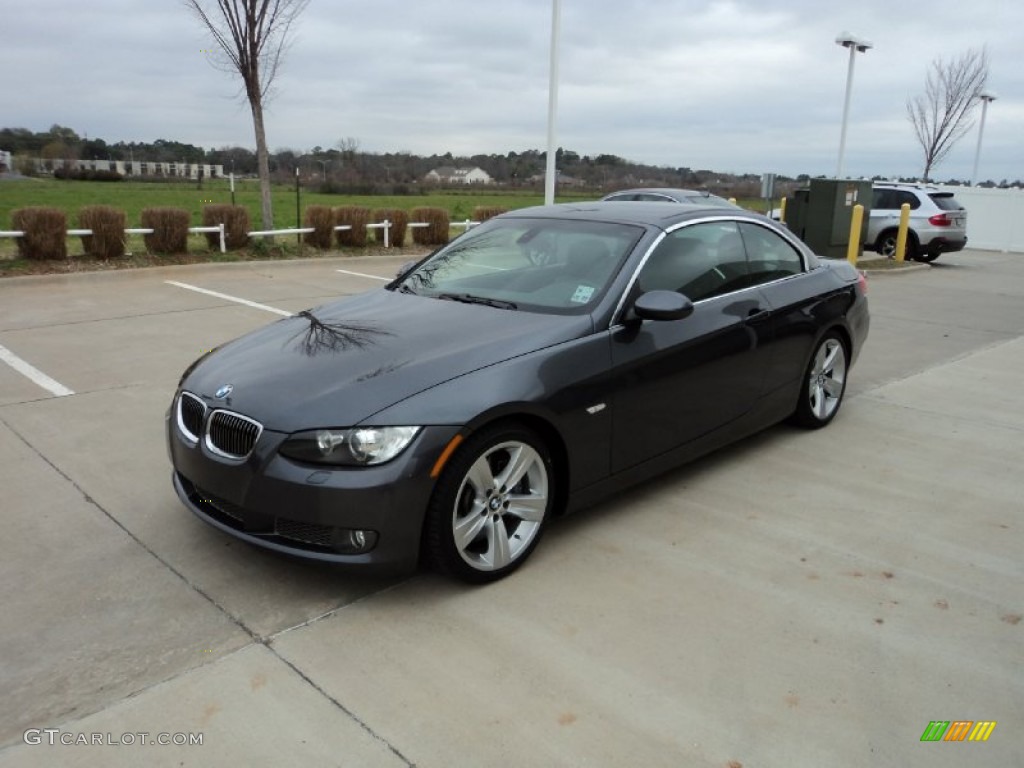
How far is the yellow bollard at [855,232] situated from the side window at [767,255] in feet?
37.5

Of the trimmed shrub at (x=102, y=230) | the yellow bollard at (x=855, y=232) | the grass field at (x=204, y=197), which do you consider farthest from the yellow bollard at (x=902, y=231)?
the trimmed shrub at (x=102, y=230)

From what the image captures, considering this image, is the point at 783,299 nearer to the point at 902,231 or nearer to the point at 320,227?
the point at 320,227

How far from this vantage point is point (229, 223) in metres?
14.5

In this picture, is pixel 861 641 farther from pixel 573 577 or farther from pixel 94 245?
pixel 94 245

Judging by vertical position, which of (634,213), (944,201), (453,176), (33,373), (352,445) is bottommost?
(33,373)

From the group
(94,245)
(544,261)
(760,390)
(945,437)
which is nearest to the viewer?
(544,261)

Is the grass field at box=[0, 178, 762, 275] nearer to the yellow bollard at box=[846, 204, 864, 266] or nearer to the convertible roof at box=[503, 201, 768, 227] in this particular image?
the convertible roof at box=[503, 201, 768, 227]

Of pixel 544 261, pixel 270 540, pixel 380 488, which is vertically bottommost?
pixel 270 540

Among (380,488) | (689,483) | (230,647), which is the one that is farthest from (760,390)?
(230,647)

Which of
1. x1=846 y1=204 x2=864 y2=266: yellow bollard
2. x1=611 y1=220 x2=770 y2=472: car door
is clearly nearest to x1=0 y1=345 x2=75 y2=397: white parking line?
x1=611 y1=220 x2=770 y2=472: car door

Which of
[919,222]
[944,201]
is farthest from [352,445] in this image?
[944,201]

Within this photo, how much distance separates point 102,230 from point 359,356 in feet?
35.5

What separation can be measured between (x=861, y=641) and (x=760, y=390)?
1.95m

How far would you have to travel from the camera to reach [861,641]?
3.15m
